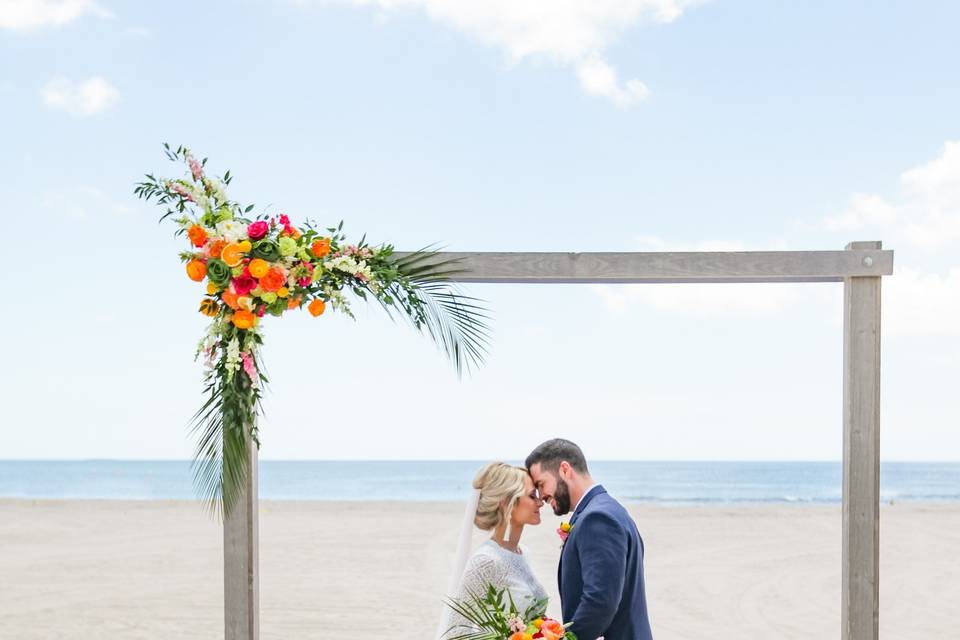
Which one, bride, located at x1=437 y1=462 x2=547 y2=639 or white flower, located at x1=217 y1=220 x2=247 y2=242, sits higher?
white flower, located at x1=217 y1=220 x2=247 y2=242

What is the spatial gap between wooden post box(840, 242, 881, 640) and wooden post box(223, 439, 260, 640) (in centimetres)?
220

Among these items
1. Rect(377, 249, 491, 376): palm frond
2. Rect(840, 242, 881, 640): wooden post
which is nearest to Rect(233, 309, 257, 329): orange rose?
Rect(377, 249, 491, 376): palm frond

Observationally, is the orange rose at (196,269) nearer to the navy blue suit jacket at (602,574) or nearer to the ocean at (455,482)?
the navy blue suit jacket at (602,574)

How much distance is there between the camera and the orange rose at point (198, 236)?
292 cm

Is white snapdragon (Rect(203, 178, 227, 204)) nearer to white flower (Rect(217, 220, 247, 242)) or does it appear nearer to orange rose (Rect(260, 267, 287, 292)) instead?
white flower (Rect(217, 220, 247, 242))

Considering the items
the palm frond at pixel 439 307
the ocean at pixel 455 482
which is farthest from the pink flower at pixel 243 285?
the ocean at pixel 455 482

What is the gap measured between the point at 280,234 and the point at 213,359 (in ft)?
1.58

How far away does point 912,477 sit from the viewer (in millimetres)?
26469

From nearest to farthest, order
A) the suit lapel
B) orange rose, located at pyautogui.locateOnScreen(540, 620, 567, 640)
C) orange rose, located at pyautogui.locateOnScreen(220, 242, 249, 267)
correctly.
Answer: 1. orange rose, located at pyautogui.locateOnScreen(540, 620, 567, 640)
2. orange rose, located at pyautogui.locateOnScreen(220, 242, 249, 267)
3. the suit lapel

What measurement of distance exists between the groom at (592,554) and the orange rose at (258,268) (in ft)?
3.77

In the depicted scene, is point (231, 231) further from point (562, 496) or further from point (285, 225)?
point (562, 496)

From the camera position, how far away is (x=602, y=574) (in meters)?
2.78

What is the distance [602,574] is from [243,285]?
58.8 inches

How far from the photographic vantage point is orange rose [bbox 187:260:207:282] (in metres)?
2.92
